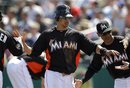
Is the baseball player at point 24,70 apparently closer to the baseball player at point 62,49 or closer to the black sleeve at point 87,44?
the baseball player at point 62,49

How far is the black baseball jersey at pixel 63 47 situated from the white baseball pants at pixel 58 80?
0.29ft

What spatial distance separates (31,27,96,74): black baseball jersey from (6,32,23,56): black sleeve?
0.39 meters

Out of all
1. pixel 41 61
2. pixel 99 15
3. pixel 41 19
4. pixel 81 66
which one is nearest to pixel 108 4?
pixel 99 15

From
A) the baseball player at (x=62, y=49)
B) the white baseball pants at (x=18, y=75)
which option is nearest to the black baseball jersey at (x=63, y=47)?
the baseball player at (x=62, y=49)

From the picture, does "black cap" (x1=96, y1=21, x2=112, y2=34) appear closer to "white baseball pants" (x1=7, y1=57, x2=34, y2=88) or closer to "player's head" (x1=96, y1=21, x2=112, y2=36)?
"player's head" (x1=96, y1=21, x2=112, y2=36)

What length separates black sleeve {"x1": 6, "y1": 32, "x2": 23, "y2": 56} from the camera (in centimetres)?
1044

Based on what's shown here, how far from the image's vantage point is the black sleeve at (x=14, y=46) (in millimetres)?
10438

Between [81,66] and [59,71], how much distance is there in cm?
340

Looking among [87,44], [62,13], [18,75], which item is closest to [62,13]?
[62,13]

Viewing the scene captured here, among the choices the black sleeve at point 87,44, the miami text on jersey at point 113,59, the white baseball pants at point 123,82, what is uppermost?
the black sleeve at point 87,44

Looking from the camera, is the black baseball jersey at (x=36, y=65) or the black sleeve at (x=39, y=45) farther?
the black baseball jersey at (x=36, y=65)

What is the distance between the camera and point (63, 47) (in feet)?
34.4

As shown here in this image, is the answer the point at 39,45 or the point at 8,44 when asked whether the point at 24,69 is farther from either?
the point at 8,44

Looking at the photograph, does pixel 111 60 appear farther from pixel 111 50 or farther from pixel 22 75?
pixel 22 75
